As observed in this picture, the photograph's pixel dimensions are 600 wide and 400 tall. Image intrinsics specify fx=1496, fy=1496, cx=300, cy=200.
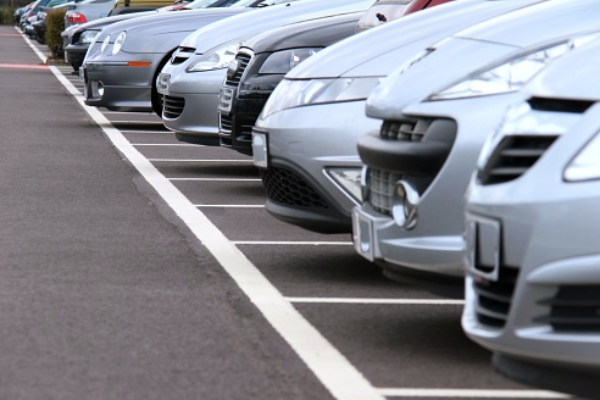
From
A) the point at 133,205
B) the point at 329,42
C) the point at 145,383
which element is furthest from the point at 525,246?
the point at 133,205

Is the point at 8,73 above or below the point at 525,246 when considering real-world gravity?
below

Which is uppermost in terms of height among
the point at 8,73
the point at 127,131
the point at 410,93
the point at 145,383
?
the point at 410,93

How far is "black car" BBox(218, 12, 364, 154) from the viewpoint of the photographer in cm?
870

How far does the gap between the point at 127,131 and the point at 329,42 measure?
7.51 m

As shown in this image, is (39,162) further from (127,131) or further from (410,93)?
(410,93)

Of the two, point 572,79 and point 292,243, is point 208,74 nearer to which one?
point 292,243

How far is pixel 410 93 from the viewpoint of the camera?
532cm

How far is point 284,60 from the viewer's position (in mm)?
8805

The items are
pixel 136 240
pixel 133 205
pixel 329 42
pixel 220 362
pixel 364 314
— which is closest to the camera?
pixel 220 362

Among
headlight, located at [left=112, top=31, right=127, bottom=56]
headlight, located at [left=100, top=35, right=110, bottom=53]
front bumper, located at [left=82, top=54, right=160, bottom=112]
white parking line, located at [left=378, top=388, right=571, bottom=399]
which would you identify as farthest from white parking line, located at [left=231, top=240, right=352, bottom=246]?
headlight, located at [left=100, top=35, right=110, bottom=53]

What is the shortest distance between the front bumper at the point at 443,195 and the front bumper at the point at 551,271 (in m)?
1.02

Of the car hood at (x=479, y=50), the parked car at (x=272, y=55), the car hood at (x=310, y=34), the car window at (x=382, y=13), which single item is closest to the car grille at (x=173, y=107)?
the parked car at (x=272, y=55)

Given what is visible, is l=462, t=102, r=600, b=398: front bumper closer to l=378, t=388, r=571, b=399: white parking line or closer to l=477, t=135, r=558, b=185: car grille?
l=477, t=135, r=558, b=185: car grille

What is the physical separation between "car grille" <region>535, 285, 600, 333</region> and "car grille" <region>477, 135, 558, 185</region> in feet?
1.21
